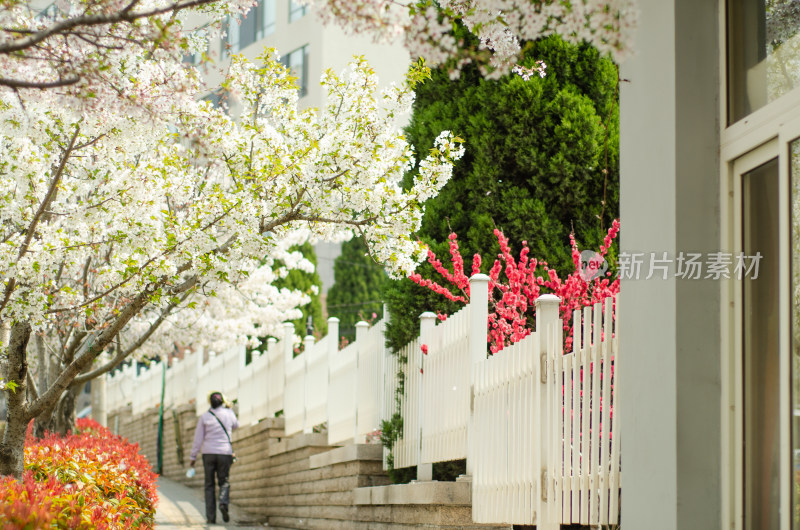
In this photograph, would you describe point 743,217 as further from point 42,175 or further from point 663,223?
point 42,175

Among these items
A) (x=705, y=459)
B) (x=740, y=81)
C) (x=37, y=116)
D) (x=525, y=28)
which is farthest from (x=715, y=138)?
(x=37, y=116)

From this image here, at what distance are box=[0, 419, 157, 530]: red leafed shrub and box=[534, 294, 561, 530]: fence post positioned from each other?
264 centimetres

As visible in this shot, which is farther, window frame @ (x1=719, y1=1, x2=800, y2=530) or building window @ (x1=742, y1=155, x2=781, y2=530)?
building window @ (x1=742, y1=155, x2=781, y2=530)

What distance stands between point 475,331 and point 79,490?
3.34m

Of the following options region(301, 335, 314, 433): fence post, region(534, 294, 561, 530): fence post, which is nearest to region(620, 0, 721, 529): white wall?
region(534, 294, 561, 530): fence post

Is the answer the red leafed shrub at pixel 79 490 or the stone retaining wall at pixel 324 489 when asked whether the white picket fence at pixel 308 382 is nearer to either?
the stone retaining wall at pixel 324 489

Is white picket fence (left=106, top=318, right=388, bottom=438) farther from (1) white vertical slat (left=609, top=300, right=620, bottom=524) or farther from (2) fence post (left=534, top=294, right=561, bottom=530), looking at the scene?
(1) white vertical slat (left=609, top=300, right=620, bottom=524)

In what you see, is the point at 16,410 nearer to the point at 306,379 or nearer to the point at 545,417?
the point at 306,379

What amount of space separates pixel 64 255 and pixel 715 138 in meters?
6.20

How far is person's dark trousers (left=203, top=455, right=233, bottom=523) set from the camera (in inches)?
523

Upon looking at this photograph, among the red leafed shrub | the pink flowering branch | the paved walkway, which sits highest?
the pink flowering branch

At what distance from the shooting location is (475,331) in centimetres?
771

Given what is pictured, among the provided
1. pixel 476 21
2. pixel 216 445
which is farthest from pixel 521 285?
pixel 216 445

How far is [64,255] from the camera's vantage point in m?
9.00
